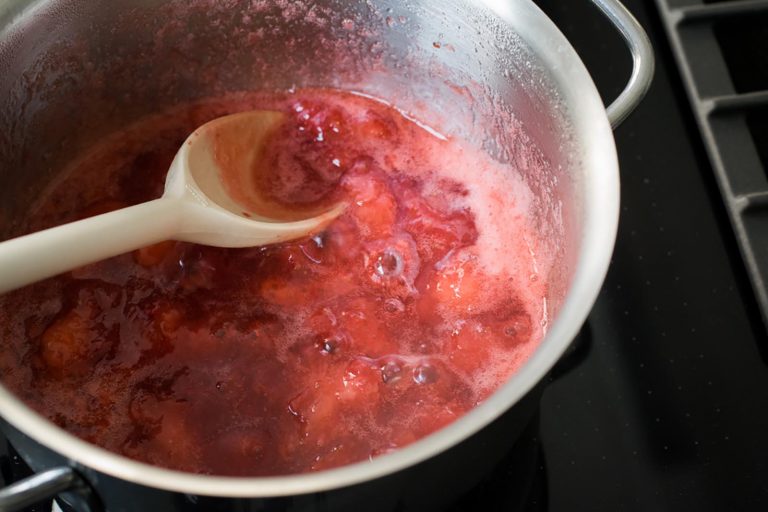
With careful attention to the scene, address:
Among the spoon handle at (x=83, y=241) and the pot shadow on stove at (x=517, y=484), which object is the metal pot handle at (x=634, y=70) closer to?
the pot shadow on stove at (x=517, y=484)

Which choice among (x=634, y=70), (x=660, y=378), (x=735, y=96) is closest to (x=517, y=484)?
(x=660, y=378)

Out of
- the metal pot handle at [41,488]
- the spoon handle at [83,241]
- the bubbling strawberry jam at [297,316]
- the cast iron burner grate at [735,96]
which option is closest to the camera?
the metal pot handle at [41,488]

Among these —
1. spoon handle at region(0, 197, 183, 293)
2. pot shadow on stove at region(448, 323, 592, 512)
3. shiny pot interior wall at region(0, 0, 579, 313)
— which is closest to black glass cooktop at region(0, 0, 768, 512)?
pot shadow on stove at region(448, 323, 592, 512)

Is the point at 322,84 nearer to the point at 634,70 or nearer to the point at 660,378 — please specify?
the point at 634,70

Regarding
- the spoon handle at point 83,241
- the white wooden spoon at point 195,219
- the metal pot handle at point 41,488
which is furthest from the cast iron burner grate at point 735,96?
the metal pot handle at point 41,488

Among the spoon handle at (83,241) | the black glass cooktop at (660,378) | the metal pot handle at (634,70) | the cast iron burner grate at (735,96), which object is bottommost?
the black glass cooktop at (660,378)

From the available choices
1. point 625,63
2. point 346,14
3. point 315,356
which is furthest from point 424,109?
point 315,356
